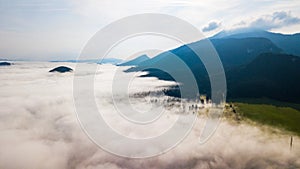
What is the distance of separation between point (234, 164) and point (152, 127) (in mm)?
76863

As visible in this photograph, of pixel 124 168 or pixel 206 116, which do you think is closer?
pixel 124 168

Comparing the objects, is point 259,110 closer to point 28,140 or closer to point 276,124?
point 276,124

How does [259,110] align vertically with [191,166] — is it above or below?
above

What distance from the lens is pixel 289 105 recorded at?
626 feet

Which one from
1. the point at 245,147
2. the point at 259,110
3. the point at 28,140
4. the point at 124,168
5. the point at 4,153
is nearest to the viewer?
the point at 245,147

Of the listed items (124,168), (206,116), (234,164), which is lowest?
(124,168)

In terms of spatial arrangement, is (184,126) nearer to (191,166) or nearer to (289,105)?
(191,166)

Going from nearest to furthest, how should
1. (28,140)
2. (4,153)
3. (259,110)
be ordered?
(4,153) < (259,110) < (28,140)

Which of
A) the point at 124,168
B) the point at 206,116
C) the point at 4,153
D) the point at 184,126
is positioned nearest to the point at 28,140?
the point at 4,153

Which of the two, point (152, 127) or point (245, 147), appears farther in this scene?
point (152, 127)

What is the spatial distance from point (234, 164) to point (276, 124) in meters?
36.2

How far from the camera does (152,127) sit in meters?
189

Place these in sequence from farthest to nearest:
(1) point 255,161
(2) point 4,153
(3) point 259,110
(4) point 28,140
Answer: (4) point 28,140, (3) point 259,110, (2) point 4,153, (1) point 255,161

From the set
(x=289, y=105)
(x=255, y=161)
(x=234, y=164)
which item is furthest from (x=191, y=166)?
(x=289, y=105)
